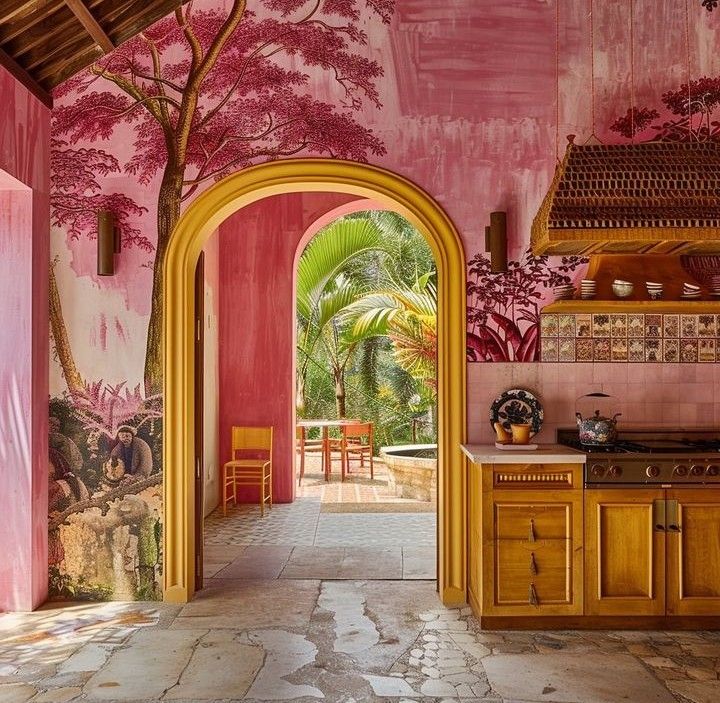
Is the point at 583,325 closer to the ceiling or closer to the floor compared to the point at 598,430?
closer to the ceiling

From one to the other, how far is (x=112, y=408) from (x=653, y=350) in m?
3.66

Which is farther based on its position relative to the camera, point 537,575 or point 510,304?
point 510,304

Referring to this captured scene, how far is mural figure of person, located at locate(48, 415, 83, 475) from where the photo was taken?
4.89 metres

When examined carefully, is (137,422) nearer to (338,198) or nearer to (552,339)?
(552,339)

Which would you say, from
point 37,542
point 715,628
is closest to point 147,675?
point 37,542

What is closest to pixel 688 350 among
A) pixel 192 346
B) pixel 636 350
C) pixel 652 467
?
pixel 636 350

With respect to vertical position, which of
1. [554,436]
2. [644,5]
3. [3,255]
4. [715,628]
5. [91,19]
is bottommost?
[715,628]

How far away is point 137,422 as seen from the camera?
4.90 meters

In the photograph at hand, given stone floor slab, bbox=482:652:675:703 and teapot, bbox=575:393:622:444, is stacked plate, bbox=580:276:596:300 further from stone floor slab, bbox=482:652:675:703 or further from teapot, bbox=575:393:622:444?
stone floor slab, bbox=482:652:675:703

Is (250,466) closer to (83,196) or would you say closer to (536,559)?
(83,196)

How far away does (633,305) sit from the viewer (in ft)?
15.4

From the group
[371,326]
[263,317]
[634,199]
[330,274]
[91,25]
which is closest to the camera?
[634,199]

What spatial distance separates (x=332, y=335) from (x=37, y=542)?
679 cm

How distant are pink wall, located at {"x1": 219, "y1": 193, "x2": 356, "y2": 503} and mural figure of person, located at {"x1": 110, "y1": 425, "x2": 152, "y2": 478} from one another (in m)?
3.42
